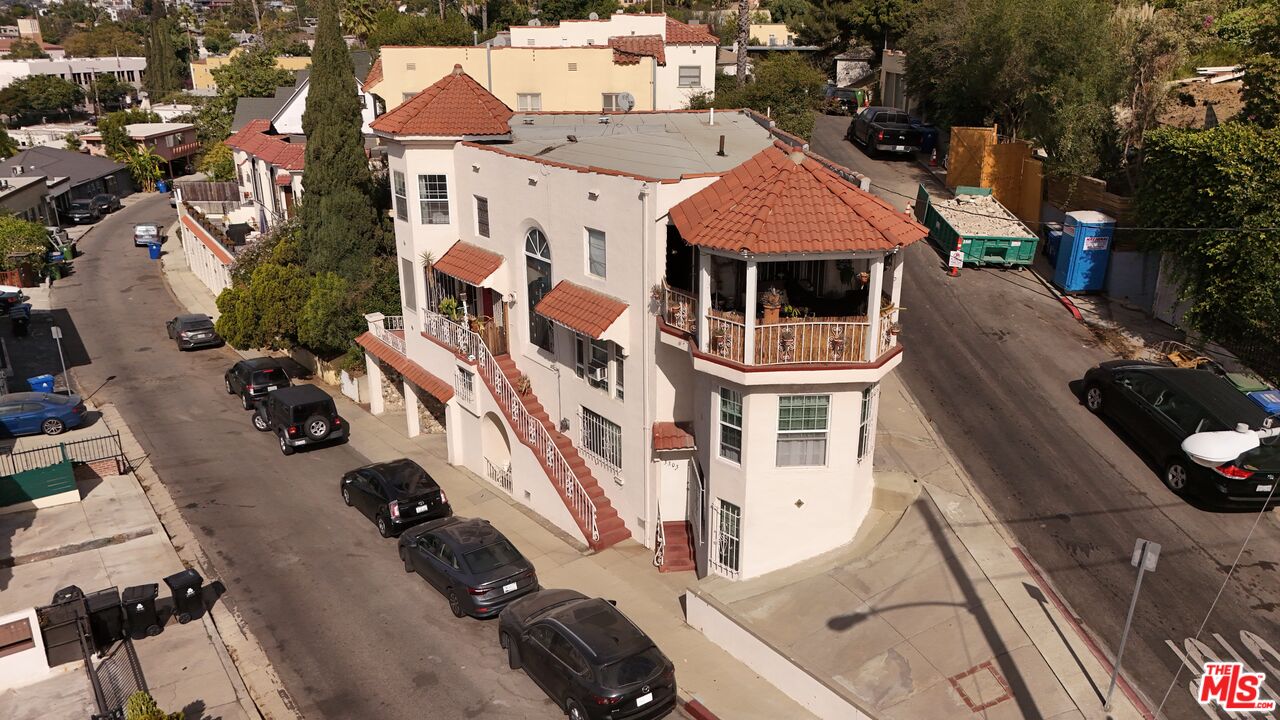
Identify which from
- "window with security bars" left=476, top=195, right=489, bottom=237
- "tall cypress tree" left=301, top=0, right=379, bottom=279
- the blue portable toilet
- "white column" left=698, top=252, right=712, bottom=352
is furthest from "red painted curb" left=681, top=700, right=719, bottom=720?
"tall cypress tree" left=301, top=0, right=379, bottom=279

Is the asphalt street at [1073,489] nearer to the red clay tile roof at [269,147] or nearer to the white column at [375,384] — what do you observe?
the white column at [375,384]

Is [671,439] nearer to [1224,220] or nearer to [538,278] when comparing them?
[538,278]

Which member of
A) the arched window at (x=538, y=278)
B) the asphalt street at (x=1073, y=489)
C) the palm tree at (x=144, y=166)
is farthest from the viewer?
the palm tree at (x=144, y=166)

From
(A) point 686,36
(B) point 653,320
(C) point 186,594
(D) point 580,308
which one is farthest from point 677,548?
(A) point 686,36

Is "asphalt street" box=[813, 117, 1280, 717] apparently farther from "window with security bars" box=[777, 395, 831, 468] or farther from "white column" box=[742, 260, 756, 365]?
"white column" box=[742, 260, 756, 365]

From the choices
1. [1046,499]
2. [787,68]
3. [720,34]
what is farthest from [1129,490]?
[720,34]

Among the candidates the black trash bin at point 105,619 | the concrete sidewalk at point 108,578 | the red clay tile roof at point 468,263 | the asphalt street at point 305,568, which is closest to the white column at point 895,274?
the red clay tile roof at point 468,263
